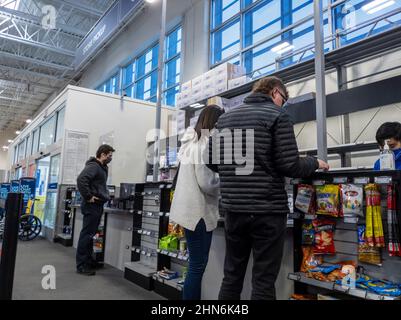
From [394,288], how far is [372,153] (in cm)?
261

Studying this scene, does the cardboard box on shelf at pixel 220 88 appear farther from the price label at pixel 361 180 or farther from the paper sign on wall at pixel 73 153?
A: the price label at pixel 361 180

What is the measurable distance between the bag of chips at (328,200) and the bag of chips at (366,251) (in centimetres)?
14

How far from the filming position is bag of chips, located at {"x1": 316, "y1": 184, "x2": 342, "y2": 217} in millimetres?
1704

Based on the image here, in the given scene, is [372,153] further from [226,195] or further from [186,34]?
[186,34]

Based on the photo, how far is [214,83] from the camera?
4.82 m

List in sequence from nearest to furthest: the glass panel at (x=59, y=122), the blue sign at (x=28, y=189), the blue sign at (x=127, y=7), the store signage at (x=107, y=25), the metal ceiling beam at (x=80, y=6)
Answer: the blue sign at (x=127, y=7) < the store signage at (x=107, y=25) < the glass panel at (x=59, y=122) < the blue sign at (x=28, y=189) < the metal ceiling beam at (x=80, y=6)

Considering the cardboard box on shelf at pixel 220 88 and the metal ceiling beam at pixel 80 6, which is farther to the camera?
the metal ceiling beam at pixel 80 6

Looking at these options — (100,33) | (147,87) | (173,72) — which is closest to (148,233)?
(100,33)

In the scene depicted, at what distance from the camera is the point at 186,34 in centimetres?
734

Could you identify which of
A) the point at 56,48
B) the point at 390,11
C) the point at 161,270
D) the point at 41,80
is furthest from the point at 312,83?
the point at 41,80

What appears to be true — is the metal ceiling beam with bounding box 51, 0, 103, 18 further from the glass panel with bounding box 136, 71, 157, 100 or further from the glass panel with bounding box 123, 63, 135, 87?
the glass panel with bounding box 136, 71, 157, 100

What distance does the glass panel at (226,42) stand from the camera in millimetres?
6375

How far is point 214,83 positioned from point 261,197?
3.61m

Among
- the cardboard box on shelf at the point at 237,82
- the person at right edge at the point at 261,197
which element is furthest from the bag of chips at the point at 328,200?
the cardboard box on shelf at the point at 237,82
